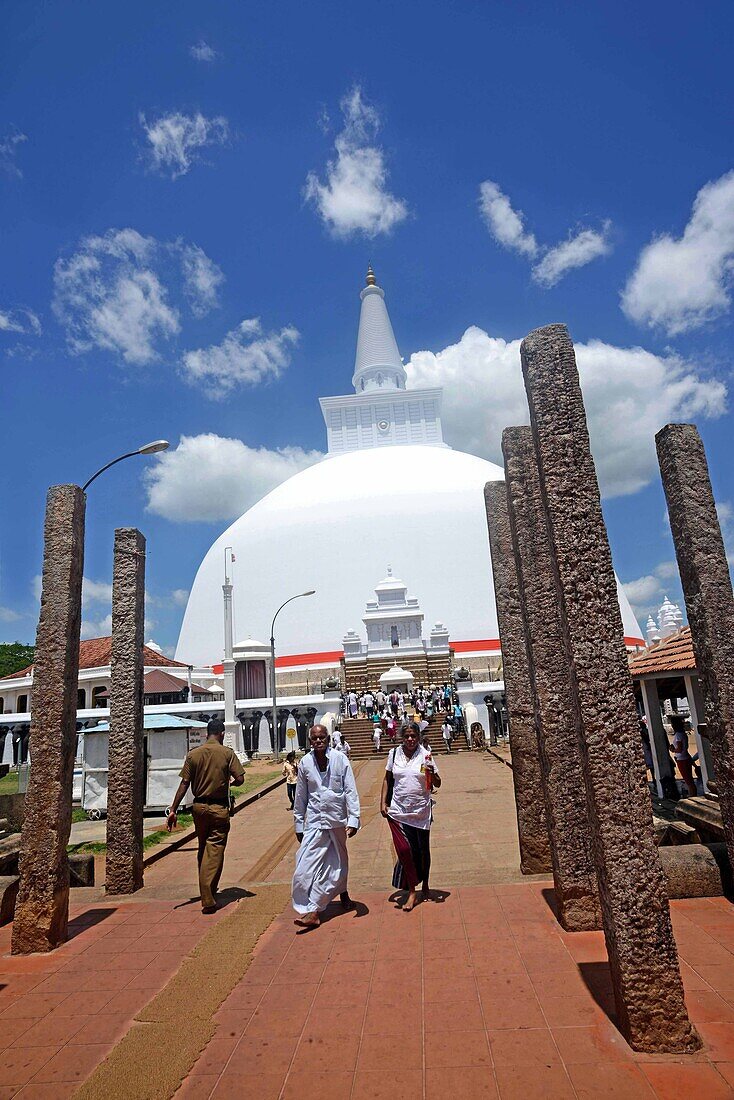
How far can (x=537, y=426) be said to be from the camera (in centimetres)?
395

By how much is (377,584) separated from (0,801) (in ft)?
86.3

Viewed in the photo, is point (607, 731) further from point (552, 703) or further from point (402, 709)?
point (402, 709)

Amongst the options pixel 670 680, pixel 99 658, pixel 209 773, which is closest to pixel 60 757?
pixel 209 773

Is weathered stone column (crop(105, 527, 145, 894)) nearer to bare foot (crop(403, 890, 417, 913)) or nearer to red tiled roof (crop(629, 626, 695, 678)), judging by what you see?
bare foot (crop(403, 890, 417, 913))

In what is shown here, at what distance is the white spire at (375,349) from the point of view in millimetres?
50031

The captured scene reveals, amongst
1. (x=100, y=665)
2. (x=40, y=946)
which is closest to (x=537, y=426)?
(x=40, y=946)

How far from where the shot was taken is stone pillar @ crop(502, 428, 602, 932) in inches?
187

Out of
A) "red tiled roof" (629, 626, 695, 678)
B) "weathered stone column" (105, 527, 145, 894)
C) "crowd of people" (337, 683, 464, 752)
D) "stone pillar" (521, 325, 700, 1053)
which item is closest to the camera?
"stone pillar" (521, 325, 700, 1053)

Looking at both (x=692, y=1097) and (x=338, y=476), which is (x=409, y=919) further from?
(x=338, y=476)

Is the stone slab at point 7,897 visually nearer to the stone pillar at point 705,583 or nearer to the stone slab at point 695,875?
the stone slab at point 695,875

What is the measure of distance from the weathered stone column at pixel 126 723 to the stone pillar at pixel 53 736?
115 cm

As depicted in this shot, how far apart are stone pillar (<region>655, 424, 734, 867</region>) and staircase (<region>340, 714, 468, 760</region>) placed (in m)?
16.3

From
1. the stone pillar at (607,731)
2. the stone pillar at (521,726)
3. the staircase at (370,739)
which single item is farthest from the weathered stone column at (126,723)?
the staircase at (370,739)

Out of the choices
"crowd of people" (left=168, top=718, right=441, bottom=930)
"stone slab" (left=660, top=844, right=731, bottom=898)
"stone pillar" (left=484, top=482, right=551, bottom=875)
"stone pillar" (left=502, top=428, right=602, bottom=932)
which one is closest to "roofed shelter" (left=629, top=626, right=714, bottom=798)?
"stone pillar" (left=484, top=482, right=551, bottom=875)
